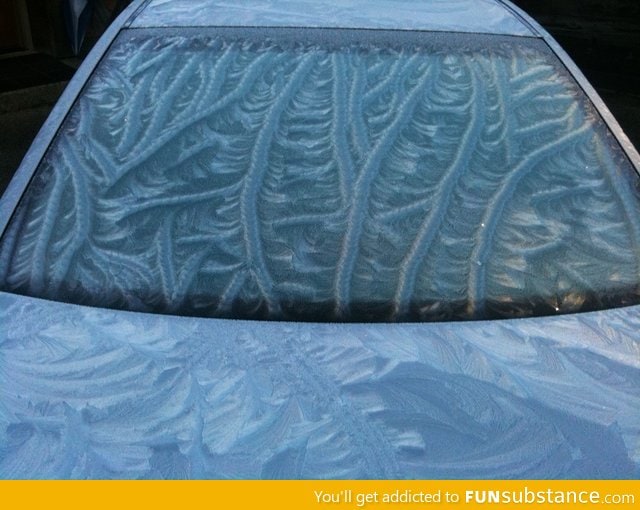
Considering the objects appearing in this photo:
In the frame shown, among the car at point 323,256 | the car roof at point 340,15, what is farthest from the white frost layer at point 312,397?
the car roof at point 340,15

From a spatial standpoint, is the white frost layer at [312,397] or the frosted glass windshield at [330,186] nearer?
the white frost layer at [312,397]

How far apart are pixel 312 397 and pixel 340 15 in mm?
1203

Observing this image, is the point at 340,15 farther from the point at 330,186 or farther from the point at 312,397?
the point at 312,397

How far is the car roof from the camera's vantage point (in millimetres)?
1907

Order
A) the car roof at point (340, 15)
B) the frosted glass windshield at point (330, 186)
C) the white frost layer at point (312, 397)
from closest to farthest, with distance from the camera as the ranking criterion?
the white frost layer at point (312, 397)
the frosted glass windshield at point (330, 186)
the car roof at point (340, 15)

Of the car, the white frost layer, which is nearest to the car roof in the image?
the car

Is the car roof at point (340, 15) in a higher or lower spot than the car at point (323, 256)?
higher

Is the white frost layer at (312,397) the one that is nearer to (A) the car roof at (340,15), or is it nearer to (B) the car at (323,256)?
(B) the car at (323,256)

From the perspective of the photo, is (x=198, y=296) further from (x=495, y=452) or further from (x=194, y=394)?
(x=495, y=452)

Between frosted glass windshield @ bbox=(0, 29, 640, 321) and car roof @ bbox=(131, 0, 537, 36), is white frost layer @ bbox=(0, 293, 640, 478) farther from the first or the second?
car roof @ bbox=(131, 0, 537, 36)

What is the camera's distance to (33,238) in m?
1.43

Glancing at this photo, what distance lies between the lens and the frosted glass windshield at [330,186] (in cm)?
136

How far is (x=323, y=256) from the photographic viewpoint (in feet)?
4.62

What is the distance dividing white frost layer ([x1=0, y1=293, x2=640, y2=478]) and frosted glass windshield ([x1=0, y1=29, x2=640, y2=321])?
8 centimetres
